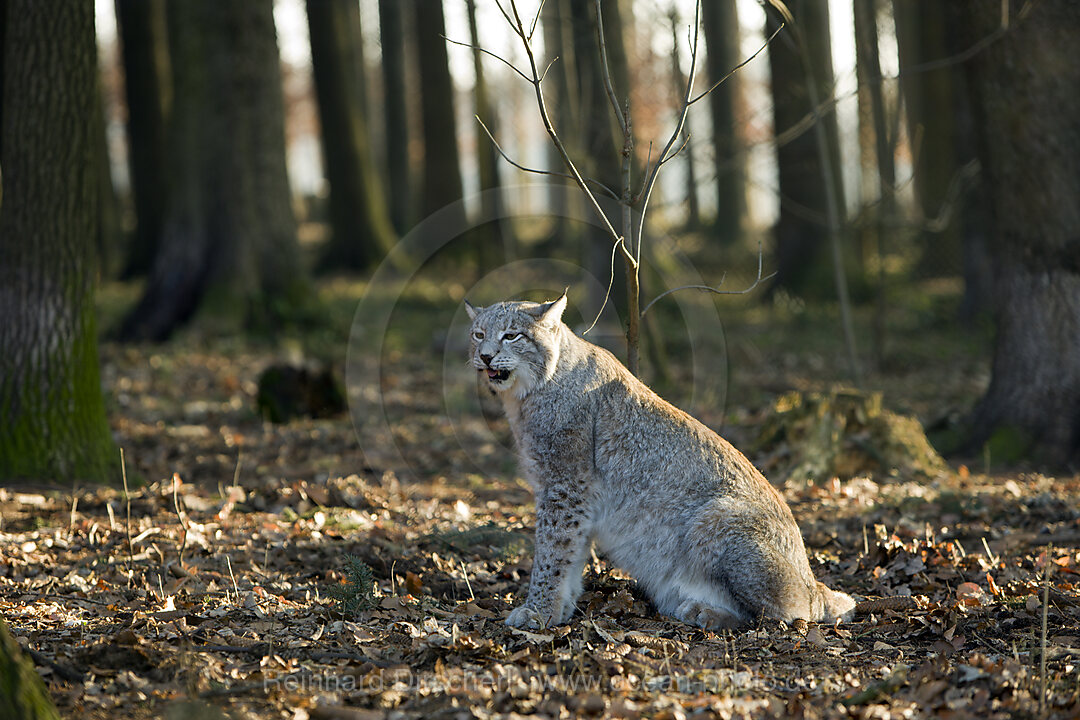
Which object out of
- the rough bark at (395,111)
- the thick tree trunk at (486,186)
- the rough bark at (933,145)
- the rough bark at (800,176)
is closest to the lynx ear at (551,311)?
the rough bark at (800,176)

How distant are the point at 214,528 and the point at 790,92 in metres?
13.1

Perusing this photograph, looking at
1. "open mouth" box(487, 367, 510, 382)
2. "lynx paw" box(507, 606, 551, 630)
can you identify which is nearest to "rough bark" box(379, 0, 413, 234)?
"open mouth" box(487, 367, 510, 382)

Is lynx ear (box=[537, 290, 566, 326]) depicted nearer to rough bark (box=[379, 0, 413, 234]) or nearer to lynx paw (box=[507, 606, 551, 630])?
lynx paw (box=[507, 606, 551, 630])

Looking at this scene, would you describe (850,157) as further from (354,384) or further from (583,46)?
(354,384)

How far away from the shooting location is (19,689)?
3520 millimetres

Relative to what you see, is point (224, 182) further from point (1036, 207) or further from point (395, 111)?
point (395, 111)

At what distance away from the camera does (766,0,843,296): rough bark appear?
54.7 ft

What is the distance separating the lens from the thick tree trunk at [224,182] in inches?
583

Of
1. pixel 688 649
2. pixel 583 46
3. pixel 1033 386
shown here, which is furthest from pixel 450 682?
pixel 583 46

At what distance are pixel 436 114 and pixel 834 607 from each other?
18.1 meters

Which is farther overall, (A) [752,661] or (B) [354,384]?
(B) [354,384]

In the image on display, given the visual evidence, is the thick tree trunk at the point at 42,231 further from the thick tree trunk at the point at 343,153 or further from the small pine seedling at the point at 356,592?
the thick tree trunk at the point at 343,153

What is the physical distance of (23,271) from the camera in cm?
756

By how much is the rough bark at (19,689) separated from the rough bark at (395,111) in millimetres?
23563
